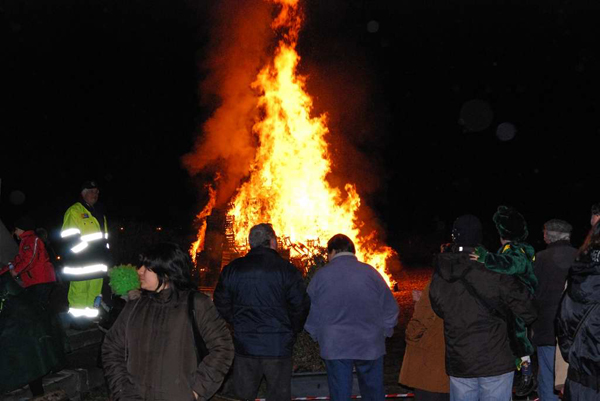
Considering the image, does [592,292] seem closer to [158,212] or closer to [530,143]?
[158,212]

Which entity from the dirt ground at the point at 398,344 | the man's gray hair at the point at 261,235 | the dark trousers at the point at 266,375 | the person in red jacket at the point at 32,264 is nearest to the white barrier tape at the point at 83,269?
the person in red jacket at the point at 32,264

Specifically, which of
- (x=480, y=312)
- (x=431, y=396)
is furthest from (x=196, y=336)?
(x=431, y=396)

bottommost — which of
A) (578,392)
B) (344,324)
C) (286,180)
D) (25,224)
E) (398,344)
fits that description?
(398,344)

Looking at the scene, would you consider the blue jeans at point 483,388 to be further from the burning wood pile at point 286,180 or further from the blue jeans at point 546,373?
the burning wood pile at point 286,180

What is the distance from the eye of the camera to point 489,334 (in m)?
4.64

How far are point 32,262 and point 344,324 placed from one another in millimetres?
4052

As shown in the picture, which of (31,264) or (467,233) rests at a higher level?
(467,233)

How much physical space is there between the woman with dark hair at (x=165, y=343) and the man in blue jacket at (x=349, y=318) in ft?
6.43

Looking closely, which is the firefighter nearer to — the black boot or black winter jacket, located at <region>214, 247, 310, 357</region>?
black winter jacket, located at <region>214, 247, 310, 357</region>

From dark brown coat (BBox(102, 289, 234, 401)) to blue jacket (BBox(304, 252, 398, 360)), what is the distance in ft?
6.43

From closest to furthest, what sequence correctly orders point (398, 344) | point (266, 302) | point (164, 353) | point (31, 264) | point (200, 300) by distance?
point (164, 353), point (200, 300), point (266, 302), point (31, 264), point (398, 344)

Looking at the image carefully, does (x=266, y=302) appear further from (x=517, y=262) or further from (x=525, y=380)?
(x=525, y=380)

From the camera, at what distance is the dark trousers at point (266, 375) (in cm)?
541

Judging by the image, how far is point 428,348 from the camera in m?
5.20
